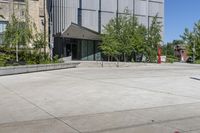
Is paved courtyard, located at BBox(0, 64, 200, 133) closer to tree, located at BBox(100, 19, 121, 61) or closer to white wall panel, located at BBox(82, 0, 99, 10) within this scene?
tree, located at BBox(100, 19, 121, 61)

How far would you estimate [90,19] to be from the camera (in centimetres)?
5869

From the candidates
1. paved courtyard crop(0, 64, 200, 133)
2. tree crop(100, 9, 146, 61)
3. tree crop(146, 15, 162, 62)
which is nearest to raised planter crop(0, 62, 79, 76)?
paved courtyard crop(0, 64, 200, 133)

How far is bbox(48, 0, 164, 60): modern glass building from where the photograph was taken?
5497 cm

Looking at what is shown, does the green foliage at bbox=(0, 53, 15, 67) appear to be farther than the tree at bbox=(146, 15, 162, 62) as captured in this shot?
No

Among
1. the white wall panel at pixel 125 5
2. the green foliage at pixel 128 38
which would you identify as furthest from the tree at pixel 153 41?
the white wall panel at pixel 125 5

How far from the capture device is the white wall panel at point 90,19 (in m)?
58.0

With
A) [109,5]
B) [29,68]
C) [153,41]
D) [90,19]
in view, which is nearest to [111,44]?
[153,41]

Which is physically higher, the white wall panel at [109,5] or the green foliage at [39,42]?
the white wall panel at [109,5]

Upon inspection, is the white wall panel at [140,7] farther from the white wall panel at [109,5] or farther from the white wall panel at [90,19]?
the white wall panel at [90,19]

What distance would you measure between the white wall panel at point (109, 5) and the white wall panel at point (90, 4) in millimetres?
1014

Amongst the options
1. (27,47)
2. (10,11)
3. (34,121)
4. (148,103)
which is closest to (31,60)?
(27,47)

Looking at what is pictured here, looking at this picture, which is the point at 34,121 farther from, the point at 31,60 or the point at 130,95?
the point at 31,60

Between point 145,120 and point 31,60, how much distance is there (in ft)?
71.1

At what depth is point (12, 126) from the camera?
8.33m
